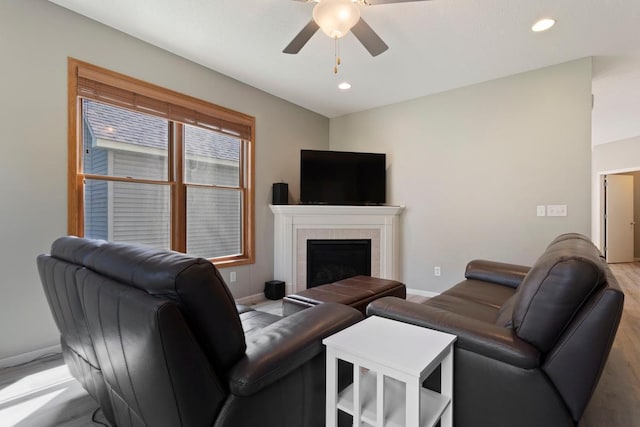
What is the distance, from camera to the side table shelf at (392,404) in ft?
3.76

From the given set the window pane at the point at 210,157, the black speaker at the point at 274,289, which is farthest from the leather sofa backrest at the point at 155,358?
the black speaker at the point at 274,289

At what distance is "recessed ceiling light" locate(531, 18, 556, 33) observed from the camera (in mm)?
2405

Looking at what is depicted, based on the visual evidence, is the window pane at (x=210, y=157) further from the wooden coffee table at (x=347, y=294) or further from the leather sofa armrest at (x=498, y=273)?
the leather sofa armrest at (x=498, y=273)

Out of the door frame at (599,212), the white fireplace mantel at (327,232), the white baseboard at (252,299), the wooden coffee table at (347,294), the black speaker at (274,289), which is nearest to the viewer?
the wooden coffee table at (347,294)

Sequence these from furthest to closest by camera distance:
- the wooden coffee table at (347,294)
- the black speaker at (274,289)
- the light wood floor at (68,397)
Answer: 1. the black speaker at (274,289)
2. the wooden coffee table at (347,294)
3. the light wood floor at (68,397)

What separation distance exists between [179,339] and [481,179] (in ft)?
12.2

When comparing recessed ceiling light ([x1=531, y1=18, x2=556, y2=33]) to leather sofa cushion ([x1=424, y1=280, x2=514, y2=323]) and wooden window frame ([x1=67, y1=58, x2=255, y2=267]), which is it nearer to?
leather sofa cushion ([x1=424, y1=280, x2=514, y2=323])

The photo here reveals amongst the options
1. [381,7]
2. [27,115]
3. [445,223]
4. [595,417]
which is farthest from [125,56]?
[595,417]

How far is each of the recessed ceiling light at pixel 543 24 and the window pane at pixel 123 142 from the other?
137 inches

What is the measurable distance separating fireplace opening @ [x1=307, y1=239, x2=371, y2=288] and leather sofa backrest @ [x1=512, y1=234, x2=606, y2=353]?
9.30 feet

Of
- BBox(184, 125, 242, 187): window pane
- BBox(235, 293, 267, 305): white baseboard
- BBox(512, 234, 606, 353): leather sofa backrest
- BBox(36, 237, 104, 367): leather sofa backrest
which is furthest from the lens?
BBox(235, 293, 267, 305): white baseboard

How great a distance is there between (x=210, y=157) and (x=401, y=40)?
2345mm

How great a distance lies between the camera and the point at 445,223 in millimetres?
3887

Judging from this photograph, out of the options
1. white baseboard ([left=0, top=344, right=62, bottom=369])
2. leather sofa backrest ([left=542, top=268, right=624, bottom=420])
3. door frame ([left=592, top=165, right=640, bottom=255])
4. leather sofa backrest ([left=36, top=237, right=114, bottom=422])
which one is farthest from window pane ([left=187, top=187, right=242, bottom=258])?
door frame ([left=592, top=165, right=640, bottom=255])
